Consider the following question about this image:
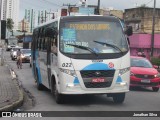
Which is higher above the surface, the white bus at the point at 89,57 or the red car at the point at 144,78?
the white bus at the point at 89,57

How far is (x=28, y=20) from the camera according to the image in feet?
496

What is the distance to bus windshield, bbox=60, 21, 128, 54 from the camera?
531 inches

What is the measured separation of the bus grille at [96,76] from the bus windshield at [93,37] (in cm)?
63

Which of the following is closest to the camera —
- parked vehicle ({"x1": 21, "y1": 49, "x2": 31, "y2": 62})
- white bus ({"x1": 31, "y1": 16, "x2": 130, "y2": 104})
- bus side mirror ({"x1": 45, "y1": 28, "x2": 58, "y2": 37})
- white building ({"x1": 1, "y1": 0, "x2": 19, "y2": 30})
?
white bus ({"x1": 31, "y1": 16, "x2": 130, "y2": 104})

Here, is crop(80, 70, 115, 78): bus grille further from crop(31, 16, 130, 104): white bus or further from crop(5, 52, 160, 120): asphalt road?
crop(5, 52, 160, 120): asphalt road

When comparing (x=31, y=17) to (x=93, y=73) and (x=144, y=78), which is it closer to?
(x=144, y=78)

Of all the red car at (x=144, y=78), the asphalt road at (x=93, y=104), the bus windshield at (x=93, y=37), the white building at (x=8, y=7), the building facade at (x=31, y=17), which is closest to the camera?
the asphalt road at (x=93, y=104)

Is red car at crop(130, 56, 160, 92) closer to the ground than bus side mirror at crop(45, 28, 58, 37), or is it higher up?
closer to the ground

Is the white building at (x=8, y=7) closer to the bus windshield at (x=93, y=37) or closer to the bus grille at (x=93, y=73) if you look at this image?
the bus windshield at (x=93, y=37)

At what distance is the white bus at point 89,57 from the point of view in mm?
13133

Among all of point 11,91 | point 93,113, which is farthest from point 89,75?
point 11,91

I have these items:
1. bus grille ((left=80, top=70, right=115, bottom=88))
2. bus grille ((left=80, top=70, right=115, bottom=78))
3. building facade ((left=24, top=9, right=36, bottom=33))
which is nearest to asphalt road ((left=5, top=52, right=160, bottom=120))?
bus grille ((left=80, top=70, right=115, bottom=88))

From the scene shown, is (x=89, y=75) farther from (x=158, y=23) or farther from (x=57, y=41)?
(x=158, y=23)

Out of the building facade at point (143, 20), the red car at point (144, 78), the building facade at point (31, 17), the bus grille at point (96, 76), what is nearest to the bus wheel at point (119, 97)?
the bus grille at point (96, 76)
